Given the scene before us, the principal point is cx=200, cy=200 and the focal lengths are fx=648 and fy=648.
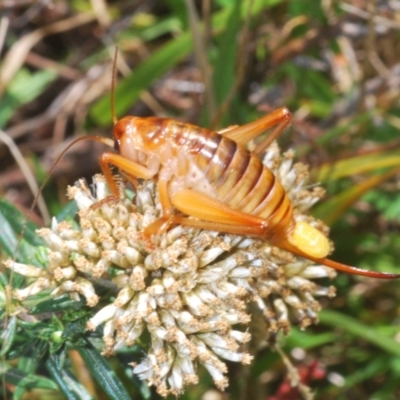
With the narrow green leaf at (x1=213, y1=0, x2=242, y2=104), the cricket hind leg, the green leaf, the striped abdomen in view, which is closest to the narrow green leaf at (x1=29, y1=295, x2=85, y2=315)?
the green leaf

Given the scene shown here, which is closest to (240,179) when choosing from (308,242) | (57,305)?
(308,242)

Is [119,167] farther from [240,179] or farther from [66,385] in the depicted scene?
[66,385]

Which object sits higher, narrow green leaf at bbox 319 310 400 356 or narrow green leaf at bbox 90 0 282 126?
narrow green leaf at bbox 90 0 282 126

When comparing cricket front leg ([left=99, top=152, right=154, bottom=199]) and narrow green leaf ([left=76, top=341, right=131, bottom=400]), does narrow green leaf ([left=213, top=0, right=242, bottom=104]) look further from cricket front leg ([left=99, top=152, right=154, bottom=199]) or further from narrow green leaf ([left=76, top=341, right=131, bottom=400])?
narrow green leaf ([left=76, top=341, right=131, bottom=400])

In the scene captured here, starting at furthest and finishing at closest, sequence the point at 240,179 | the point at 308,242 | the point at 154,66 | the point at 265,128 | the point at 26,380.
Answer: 1. the point at 154,66
2. the point at 265,128
3. the point at 26,380
4. the point at 308,242
5. the point at 240,179

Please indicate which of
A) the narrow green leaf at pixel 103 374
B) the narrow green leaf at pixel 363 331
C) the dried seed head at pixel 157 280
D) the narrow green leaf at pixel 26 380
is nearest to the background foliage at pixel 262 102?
the narrow green leaf at pixel 363 331

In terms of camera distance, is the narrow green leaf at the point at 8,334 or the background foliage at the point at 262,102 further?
the background foliage at the point at 262,102

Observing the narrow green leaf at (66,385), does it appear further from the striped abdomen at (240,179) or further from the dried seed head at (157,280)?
the striped abdomen at (240,179)

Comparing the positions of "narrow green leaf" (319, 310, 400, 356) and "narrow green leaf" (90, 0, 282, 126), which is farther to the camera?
"narrow green leaf" (90, 0, 282, 126)
